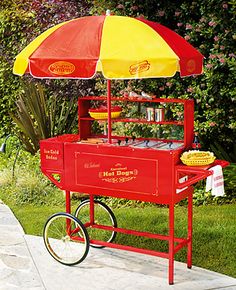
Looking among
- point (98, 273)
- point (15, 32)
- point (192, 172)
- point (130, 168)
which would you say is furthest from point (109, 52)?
point (15, 32)

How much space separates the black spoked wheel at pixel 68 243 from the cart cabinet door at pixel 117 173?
406mm

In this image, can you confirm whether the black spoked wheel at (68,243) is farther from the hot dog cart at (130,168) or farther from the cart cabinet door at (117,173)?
the cart cabinet door at (117,173)

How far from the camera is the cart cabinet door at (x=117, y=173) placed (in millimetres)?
5305

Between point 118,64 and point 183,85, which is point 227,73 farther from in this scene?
point 118,64

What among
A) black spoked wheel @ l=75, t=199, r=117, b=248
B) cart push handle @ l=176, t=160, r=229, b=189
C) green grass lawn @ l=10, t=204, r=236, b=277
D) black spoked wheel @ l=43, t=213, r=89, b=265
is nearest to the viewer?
cart push handle @ l=176, t=160, r=229, b=189

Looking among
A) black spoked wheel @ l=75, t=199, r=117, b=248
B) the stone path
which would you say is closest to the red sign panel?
black spoked wheel @ l=75, t=199, r=117, b=248

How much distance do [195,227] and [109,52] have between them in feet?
8.38

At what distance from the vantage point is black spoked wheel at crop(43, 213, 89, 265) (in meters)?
5.67

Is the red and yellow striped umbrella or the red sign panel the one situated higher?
the red and yellow striped umbrella

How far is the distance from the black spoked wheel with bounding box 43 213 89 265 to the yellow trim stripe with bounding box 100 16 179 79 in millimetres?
1537

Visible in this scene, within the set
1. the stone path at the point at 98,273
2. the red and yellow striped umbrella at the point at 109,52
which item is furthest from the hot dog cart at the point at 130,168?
the red and yellow striped umbrella at the point at 109,52

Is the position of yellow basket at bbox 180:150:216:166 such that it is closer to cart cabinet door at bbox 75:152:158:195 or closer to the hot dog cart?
the hot dog cart

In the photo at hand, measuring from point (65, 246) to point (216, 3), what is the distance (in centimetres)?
354

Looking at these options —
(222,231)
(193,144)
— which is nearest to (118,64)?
(193,144)
